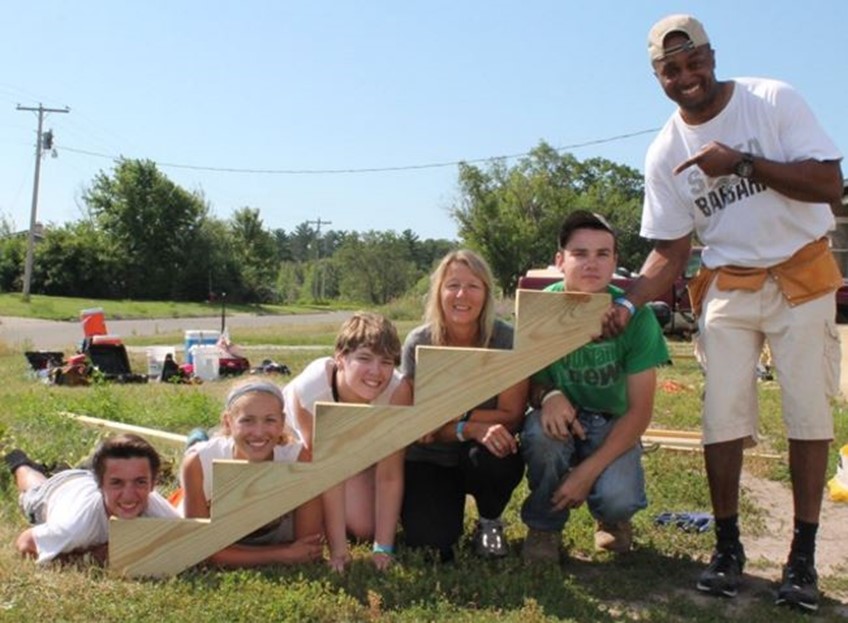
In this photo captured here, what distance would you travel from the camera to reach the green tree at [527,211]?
179 ft

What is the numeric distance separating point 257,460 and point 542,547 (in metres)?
1.23

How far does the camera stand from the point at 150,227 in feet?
199

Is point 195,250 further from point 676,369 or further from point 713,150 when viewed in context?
point 713,150

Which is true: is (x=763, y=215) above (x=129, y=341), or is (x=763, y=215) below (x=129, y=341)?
above

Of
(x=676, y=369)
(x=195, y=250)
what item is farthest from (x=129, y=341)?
(x=195, y=250)

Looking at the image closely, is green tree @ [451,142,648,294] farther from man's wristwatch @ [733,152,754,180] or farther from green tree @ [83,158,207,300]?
man's wristwatch @ [733,152,754,180]

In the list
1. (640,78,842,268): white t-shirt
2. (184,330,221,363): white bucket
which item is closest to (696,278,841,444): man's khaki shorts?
(640,78,842,268): white t-shirt

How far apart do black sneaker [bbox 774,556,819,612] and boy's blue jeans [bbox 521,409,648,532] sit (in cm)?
64

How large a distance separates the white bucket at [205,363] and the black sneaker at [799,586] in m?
9.27

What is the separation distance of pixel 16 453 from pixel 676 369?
31.8 ft

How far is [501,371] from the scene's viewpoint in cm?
365

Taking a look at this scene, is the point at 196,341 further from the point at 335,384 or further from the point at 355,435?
the point at 355,435

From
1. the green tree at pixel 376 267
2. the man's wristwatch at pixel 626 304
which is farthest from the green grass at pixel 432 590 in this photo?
the green tree at pixel 376 267

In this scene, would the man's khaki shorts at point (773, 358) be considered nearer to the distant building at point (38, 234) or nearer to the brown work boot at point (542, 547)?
the brown work boot at point (542, 547)
